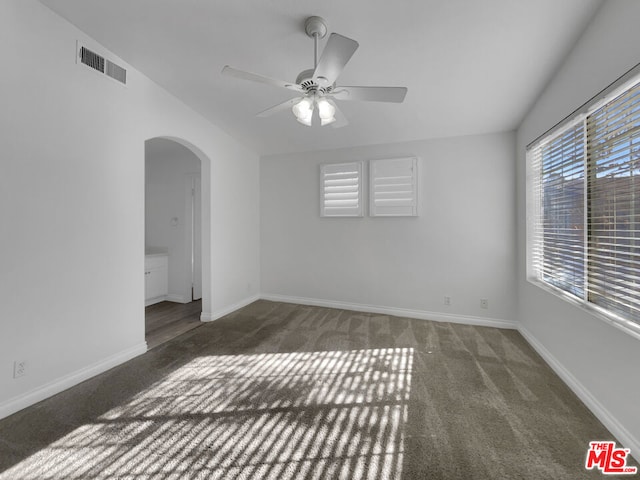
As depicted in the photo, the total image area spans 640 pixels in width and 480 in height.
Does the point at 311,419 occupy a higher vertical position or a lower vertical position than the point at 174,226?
lower

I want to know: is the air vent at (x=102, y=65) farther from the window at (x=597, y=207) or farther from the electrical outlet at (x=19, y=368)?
the window at (x=597, y=207)

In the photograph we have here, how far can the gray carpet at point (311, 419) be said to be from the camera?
56.6 inches

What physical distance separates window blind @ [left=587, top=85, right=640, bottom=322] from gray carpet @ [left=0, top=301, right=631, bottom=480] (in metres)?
0.86

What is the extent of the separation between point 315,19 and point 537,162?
2649 mm

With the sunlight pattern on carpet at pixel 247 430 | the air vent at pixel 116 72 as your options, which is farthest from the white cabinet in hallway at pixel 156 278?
the air vent at pixel 116 72

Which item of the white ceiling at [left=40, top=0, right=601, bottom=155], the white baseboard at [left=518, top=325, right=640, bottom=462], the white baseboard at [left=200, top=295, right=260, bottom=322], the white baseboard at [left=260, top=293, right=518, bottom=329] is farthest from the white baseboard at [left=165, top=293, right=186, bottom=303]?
the white baseboard at [left=518, top=325, right=640, bottom=462]

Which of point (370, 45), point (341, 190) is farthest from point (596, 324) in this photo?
point (341, 190)

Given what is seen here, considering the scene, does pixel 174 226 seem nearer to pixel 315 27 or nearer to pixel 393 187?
pixel 393 187

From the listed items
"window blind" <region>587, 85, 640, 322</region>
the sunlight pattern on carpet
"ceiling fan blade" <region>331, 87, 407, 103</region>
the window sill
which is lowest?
the sunlight pattern on carpet

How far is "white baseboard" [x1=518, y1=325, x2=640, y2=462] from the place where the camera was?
1.52 meters

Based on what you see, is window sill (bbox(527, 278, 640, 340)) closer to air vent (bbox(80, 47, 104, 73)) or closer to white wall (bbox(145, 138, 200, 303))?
air vent (bbox(80, 47, 104, 73))

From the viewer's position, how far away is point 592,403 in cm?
185

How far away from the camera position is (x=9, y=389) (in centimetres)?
179

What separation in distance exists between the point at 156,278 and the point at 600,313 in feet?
17.4
